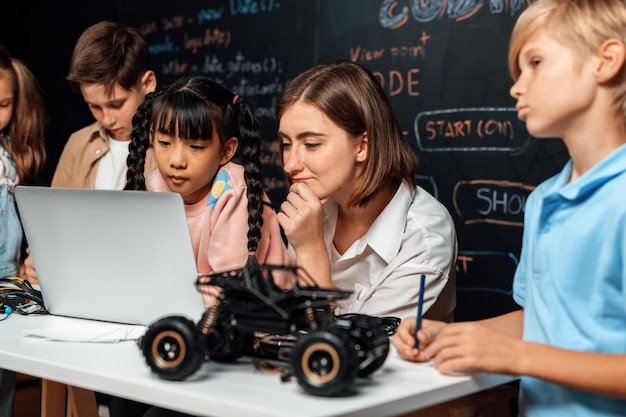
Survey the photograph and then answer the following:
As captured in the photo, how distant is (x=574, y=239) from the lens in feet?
4.07

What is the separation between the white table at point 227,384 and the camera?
103cm

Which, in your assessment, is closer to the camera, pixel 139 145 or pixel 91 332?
pixel 91 332

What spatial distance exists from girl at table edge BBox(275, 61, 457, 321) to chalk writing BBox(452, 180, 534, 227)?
0.87 meters

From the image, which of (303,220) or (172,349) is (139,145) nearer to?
(303,220)

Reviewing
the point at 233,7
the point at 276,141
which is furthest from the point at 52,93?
the point at 276,141

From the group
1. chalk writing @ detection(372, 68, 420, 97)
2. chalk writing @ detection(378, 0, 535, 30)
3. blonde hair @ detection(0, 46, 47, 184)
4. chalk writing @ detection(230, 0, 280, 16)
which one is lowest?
blonde hair @ detection(0, 46, 47, 184)

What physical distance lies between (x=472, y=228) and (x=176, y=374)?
76.7 inches

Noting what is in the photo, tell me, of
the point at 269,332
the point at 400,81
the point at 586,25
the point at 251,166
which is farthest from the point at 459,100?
the point at 269,332

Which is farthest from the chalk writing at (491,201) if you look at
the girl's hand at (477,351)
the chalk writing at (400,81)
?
the girl's hand at (477,351)

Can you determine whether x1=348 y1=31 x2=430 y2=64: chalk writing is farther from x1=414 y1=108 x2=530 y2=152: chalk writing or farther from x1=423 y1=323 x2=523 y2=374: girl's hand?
x1=423 y1=323 x2=523 y2=374: girl's hand

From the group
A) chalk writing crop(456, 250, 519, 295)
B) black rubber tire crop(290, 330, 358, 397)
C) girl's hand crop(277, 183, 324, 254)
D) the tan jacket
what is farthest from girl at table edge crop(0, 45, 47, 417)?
black rubber tire crop(290, 330, 358, 397)

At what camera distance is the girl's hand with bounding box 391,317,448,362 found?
4.23 feet

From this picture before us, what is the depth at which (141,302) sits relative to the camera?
4.80ft

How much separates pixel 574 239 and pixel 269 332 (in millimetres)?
487
